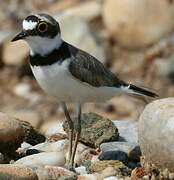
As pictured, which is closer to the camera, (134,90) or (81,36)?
(134,90)

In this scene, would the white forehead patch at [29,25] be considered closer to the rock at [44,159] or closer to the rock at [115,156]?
the rock at [44,159]

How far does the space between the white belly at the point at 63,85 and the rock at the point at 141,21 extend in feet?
24.3

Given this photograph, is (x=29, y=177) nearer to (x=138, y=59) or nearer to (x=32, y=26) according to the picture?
(x=32, y=26)

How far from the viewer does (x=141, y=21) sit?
44.9ft

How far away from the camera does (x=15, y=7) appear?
1468cm

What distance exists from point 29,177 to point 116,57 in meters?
8.54

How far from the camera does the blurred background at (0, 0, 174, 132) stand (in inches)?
500

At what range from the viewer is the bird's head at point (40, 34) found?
230 inches

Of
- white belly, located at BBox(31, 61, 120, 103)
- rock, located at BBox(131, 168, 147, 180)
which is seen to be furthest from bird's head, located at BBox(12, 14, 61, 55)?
rock, located at BBox(131, 168, 147, 180)

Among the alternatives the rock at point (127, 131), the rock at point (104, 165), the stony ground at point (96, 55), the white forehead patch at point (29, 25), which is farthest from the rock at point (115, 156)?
the stony ground at point (96, 55)

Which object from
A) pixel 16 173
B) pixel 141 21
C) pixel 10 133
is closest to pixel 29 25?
pixel 10 133

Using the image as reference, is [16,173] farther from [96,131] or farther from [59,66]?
[96,131]

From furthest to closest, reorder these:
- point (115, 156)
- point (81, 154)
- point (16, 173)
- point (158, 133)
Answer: point (81, 154) < point (115, 156) < point (158, 133) < point (16, 173)

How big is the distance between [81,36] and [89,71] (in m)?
7.12
